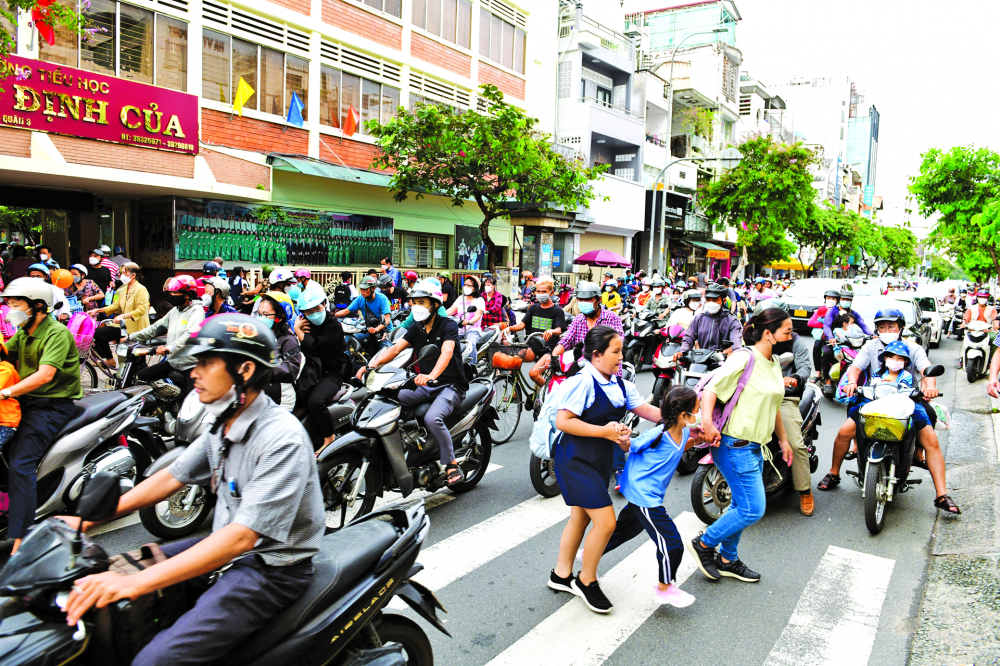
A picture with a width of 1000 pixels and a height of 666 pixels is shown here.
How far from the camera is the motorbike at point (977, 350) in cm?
1352

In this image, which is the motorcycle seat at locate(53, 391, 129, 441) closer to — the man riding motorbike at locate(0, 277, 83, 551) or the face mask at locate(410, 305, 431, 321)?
the man riding motorbike at locate(0, 277, 83, 551)

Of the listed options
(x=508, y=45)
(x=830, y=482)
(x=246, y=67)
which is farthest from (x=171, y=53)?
(x=830, y=482)

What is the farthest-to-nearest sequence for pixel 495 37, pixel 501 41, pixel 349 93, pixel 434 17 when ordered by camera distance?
pixel 501 41 < pixel 495 37 < pixel 434 17 < pixel 349 93

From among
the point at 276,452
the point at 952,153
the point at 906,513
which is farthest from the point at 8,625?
the point at 952,153

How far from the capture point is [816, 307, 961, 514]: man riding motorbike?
6.03 meters

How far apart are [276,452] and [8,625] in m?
0.84

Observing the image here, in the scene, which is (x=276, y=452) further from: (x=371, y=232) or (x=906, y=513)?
(x=371, y=232)

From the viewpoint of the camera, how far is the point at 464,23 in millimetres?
24484

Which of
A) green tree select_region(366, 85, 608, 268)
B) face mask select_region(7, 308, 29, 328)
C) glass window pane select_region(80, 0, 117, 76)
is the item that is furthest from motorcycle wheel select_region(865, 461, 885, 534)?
glass window pane select_region(80, 0, 117, 76)

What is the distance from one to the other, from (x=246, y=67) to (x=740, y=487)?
17.1 meters

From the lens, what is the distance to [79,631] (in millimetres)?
2061

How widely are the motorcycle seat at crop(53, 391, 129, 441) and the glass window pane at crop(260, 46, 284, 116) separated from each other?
1484cm

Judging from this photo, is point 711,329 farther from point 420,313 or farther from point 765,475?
point 420,313

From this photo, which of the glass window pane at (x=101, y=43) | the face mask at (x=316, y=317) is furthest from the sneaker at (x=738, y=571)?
the glass window pane at (x=101, y=43)
